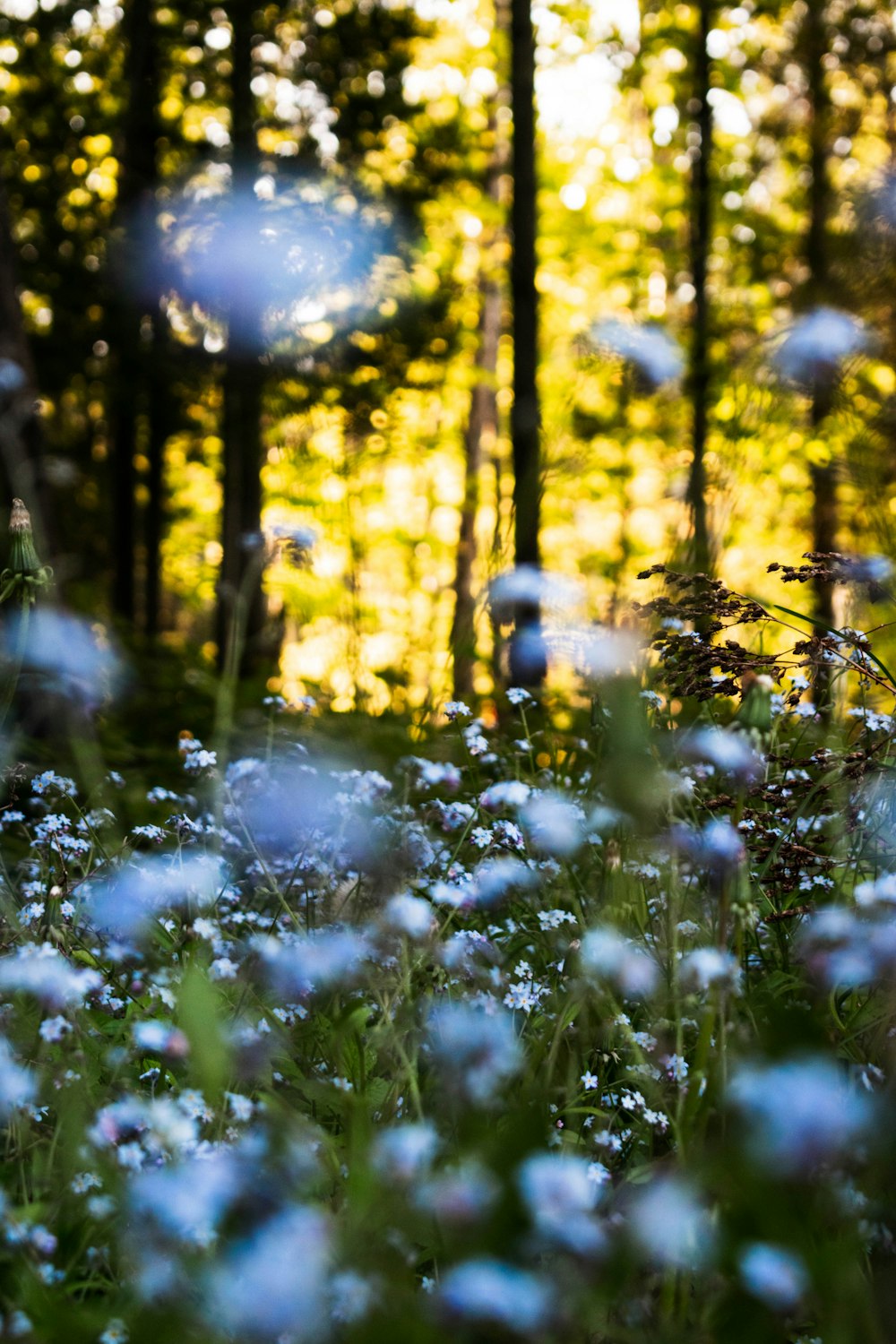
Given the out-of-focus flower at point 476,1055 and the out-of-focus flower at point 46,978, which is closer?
the out-of-focus flower at point 476,1055

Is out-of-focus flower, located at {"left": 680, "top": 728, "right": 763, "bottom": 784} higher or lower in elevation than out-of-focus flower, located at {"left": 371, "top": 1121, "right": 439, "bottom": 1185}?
higher

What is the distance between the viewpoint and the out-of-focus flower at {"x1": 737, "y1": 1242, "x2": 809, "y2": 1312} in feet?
3.09

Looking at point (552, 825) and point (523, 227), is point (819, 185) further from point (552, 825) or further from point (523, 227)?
point (552, 825)

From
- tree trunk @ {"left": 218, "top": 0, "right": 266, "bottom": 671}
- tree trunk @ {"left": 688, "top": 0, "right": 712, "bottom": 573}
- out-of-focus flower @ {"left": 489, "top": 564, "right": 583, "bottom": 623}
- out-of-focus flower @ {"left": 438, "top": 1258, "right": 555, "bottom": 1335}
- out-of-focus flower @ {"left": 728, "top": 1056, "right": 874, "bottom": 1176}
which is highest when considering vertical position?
tree trunk @ {"left": 688, "top": 0, "right": 712, "bottom": 573}

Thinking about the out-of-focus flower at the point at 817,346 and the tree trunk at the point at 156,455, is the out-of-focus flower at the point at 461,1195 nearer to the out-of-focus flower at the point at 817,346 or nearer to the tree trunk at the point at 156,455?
the out-of-focus flower at the point at 817,346

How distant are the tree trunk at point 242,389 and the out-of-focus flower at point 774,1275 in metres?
5.70

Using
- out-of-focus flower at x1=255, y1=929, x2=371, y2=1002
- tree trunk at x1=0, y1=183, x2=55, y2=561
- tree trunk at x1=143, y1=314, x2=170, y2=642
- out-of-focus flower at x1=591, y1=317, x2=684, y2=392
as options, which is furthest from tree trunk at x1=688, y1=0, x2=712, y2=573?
out-of-focus flower at x1=255, y1=929, x2=371, y2=1002

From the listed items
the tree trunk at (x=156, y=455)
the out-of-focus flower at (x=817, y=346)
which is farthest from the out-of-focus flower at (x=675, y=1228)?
the tree trunk at (x=156, y=455)

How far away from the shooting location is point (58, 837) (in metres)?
1.99

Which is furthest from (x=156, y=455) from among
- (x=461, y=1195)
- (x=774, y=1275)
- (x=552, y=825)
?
(x=774, y=1275)

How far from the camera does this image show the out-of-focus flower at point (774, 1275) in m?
0.94

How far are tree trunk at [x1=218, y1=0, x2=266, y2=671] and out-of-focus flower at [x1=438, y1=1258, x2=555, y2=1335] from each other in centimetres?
569

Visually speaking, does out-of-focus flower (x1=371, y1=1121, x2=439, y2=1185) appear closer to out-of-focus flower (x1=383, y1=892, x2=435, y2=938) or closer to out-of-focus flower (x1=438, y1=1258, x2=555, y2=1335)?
out-of-focus flower (x1=438, y1=1258, x2=555, y2=1335)

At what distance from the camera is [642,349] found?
235 cm
